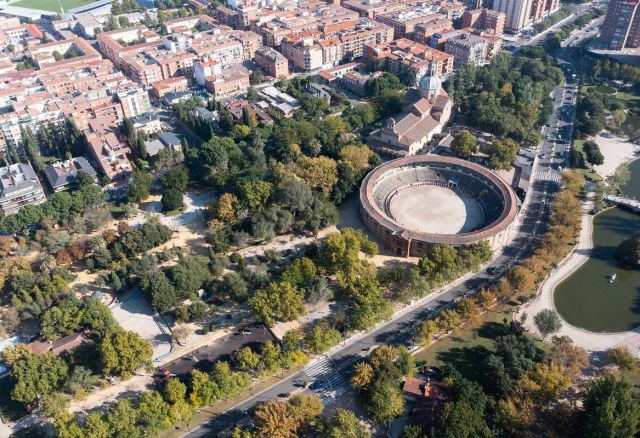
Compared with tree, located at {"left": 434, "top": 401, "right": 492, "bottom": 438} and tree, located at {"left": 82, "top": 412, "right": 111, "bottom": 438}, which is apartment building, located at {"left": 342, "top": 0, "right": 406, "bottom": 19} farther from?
tree, located at {"left": 82, "top": 412, "right": 111, "bottom": 438}

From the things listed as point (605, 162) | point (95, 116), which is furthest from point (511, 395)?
point (95, 116)

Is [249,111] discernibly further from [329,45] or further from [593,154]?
[593,154]

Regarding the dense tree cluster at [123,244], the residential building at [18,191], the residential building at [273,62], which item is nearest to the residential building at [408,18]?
the residential building at [273,62]

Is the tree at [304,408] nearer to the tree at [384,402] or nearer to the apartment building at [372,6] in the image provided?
the tree at [384,402]

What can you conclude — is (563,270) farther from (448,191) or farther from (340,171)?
(340,171)

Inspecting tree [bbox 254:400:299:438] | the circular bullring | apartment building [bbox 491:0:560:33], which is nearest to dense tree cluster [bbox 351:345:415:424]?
tree [bbox 254:400:299:438]

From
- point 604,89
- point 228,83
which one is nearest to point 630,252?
point 604,89
